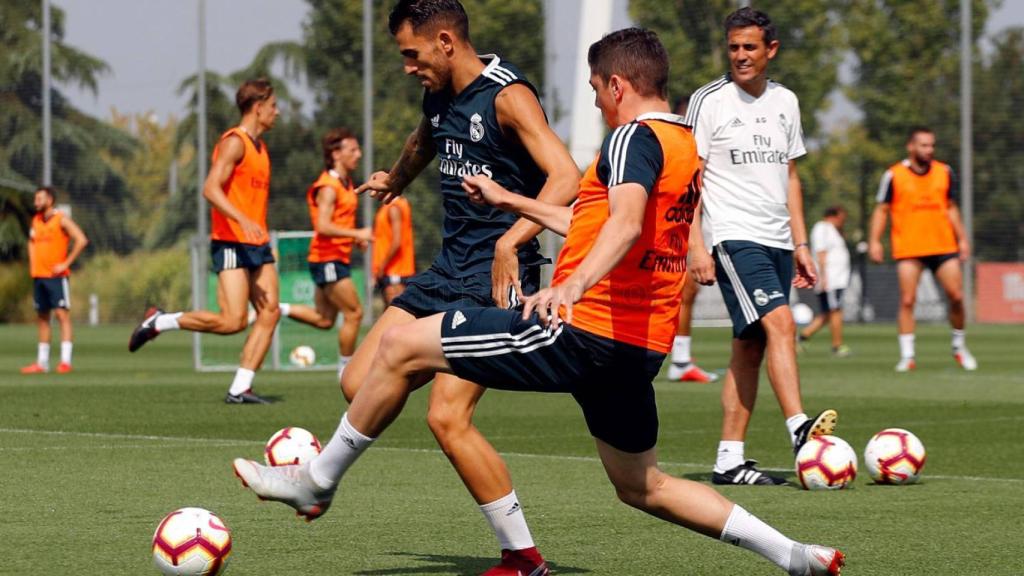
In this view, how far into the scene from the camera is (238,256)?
1323 cm

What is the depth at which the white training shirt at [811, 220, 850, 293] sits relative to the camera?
24.6 m

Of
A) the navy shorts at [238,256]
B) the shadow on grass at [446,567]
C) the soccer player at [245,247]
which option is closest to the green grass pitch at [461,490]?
the shadow on grass at [446,567]

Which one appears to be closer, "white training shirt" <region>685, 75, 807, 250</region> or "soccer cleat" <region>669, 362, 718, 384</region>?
"white training shirt" <region>685, 75, 807, 250</region>

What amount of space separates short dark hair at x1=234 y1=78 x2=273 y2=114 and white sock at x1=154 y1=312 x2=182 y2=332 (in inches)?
69.9

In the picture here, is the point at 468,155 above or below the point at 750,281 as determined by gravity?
above

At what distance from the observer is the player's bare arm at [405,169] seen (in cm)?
685

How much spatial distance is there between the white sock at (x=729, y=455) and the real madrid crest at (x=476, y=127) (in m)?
2.70

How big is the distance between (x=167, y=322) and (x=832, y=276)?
507 inches

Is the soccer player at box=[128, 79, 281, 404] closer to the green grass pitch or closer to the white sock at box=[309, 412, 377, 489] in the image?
the green grass pitch

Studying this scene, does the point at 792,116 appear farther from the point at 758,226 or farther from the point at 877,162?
the point at 877,162

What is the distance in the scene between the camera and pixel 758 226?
875cm

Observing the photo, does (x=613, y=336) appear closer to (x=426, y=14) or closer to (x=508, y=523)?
(x=508, y=523)

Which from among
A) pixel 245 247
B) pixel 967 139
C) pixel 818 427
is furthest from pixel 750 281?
pixel 967 139

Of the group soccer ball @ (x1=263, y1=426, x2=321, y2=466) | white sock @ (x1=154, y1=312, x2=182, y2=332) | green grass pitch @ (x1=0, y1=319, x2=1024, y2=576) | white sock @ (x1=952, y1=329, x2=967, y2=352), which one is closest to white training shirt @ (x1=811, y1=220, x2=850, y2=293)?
white sock @ (x1=952, y1=329, x2=967, y2=352)
